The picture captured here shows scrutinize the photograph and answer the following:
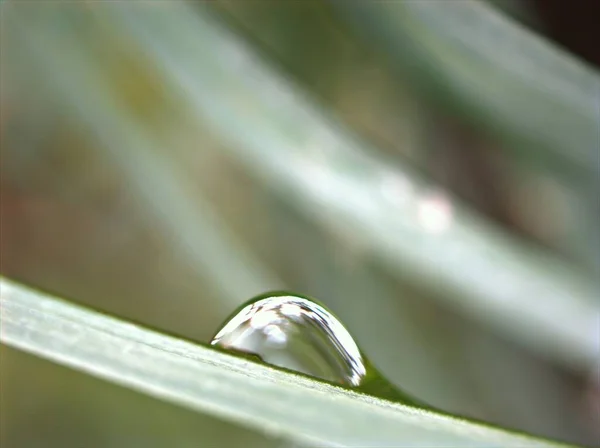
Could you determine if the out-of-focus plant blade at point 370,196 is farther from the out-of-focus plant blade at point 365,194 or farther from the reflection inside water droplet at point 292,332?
the reflection inside water droplet at point 292,332

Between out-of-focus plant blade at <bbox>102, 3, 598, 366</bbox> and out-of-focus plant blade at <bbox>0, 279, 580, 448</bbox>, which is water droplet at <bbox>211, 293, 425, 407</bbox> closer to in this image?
out-of-focus plant blade at <bbox>0, 279, 580, 448</bbox>

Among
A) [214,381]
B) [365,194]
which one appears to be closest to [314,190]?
[365,194]

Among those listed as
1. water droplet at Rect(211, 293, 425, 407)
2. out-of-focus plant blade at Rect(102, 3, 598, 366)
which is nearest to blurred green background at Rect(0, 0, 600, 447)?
out-of-focus plant blade at Rect(102, 3, 598, 366)

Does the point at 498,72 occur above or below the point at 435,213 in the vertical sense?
above

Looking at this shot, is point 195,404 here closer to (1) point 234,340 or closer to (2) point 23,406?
(1) point 234,340

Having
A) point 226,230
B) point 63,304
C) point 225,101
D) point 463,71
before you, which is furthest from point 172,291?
point 63,304

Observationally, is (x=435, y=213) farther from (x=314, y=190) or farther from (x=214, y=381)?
(x=214, y=381)
